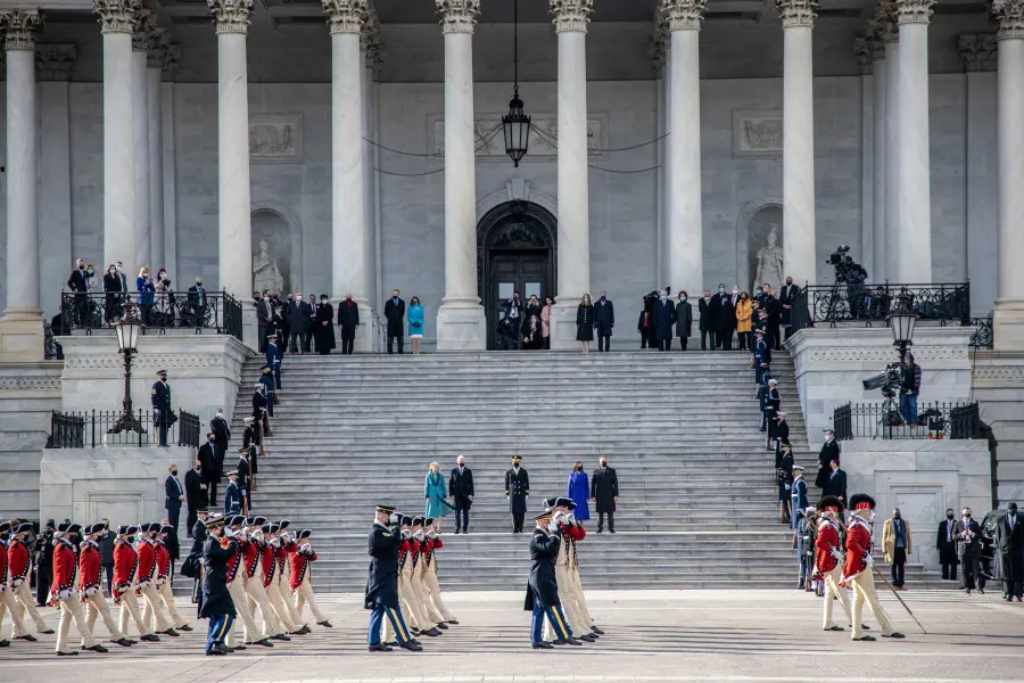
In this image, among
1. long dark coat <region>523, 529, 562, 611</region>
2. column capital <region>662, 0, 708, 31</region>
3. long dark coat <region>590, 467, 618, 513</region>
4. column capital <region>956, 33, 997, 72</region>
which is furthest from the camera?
column capital <region>956, 33, 997, 72</region>

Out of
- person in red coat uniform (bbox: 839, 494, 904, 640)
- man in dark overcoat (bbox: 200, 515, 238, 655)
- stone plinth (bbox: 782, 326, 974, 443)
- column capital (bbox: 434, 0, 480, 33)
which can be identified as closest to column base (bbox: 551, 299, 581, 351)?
stone plinth (bbox: 782, 326, 974, 443)

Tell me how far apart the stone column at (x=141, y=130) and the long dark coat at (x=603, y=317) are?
12.4 metres

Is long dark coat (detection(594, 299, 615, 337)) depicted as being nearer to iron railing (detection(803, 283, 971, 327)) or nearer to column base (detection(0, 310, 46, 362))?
iron railing (detection(803, 283, 971, 327))

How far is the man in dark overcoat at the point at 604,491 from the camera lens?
4272 cm

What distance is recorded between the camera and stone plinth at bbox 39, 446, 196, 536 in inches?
1786

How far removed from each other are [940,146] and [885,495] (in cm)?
2142

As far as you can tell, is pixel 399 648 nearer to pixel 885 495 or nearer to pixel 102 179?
pixel 885 495

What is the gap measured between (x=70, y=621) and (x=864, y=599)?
458 inches

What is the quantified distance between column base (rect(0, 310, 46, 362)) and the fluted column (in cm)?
2355

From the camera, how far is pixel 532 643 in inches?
1158

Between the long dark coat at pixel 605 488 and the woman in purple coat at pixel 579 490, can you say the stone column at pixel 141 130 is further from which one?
the long dark coat at pixel 605 488

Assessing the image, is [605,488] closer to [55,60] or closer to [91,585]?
[91,585]

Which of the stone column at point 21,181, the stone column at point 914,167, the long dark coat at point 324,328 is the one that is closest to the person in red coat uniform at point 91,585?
the long dark coat at point 324,328

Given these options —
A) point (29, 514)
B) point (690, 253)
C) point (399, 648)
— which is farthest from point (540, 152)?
point (399, 648)
